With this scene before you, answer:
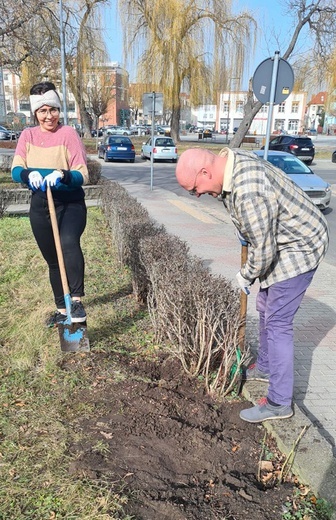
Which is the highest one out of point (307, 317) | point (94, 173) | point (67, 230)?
point (67, 230)

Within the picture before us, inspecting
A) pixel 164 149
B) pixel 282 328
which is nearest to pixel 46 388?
pixel 282 328

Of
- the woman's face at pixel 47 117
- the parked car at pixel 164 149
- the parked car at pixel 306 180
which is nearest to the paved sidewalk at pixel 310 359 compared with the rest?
the woman's face at pixel 47 117

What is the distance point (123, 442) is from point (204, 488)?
0.49 metres

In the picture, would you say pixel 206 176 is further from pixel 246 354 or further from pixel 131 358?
pixel 131 358

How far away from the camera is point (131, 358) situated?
10.3 ft

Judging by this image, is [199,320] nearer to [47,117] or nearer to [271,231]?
[271,231]

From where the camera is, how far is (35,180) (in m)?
2.76

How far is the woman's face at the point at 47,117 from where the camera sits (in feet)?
9.57

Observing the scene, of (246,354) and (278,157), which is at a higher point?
(278,157)

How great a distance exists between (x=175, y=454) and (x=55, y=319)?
70.5 inches

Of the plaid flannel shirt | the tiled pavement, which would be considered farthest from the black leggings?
the tiled pavement

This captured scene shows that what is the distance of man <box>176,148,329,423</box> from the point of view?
2.05 meters

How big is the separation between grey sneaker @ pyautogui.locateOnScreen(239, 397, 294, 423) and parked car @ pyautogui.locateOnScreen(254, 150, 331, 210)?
741 centimetres

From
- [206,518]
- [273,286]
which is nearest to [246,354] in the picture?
[273,286]
